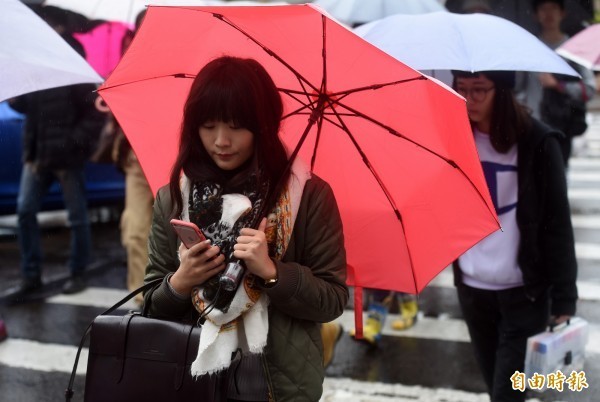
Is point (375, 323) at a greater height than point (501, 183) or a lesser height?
lesser

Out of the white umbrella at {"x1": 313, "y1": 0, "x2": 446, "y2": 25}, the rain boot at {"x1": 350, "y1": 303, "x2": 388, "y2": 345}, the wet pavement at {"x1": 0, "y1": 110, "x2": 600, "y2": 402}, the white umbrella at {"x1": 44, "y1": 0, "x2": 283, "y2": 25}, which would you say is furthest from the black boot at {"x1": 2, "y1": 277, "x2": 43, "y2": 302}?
the white umbrella at {"x1": 313, "y1": 0, "x2": 446, "y2": 25}

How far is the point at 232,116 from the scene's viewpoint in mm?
2365

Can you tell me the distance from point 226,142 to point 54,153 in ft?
16.6

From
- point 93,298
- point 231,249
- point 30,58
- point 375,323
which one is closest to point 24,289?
point 93,298

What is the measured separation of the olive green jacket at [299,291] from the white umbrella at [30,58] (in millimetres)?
803

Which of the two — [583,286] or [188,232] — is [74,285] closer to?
[583,286]

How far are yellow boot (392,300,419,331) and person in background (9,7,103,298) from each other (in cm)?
292

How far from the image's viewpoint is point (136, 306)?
6.80m

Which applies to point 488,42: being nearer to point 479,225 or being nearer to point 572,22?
point 479,225

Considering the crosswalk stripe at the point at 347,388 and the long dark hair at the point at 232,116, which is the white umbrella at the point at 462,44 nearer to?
the long dark hair at the point at 232,116

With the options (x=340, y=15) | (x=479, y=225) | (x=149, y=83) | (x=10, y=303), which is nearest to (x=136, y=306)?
(x=10, y=303)

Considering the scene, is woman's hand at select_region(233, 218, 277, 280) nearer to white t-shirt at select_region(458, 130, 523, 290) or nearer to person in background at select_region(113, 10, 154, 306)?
white t-shirt at select_region(458, 130, 523, 290)

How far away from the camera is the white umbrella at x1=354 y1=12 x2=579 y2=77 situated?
3.54 meters

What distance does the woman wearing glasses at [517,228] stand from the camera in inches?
145
